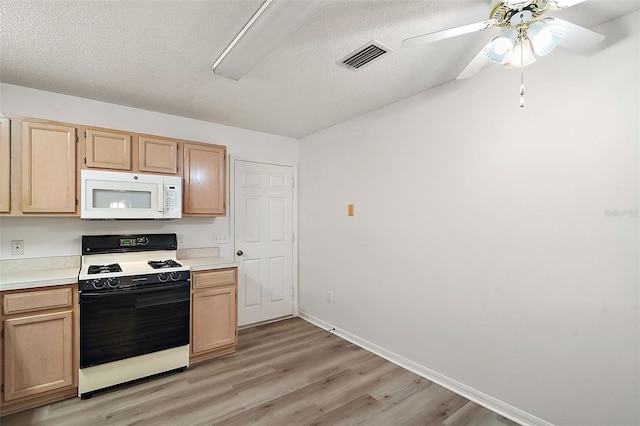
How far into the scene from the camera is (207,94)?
9.45 ft

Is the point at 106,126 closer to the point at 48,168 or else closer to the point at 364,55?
the point at 48,168

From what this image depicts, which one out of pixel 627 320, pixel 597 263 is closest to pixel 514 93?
pixel 597 263

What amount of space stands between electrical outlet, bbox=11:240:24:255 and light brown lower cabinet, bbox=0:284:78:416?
648mm

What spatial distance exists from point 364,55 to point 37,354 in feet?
10.7

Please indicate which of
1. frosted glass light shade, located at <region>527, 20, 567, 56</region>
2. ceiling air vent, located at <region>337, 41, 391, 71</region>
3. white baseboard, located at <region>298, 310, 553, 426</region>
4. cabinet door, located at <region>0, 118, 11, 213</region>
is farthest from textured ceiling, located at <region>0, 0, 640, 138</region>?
white baseboard, located at <region>298, 310, 553, 426</region>

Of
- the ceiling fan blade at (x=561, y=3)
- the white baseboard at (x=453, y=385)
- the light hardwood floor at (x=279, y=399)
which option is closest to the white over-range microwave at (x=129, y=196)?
the light hardwood floor at (x=279, y=399)

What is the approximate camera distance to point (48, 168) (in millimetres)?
2527

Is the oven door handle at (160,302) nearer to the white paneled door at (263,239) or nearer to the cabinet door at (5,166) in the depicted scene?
the white paneled door at (263,239)

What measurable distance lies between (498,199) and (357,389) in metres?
1.90

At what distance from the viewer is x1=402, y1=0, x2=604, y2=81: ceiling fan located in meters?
1.45

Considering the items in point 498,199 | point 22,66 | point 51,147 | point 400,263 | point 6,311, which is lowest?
point 6,311

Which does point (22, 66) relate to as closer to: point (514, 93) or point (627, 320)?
point (514, 93)

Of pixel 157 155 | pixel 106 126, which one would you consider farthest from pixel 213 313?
pixel 106 126

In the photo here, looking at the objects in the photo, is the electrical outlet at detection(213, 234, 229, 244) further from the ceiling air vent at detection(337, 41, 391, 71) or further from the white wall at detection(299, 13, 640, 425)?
the ceiling air vent at detection(337, 41, 391, 71)
